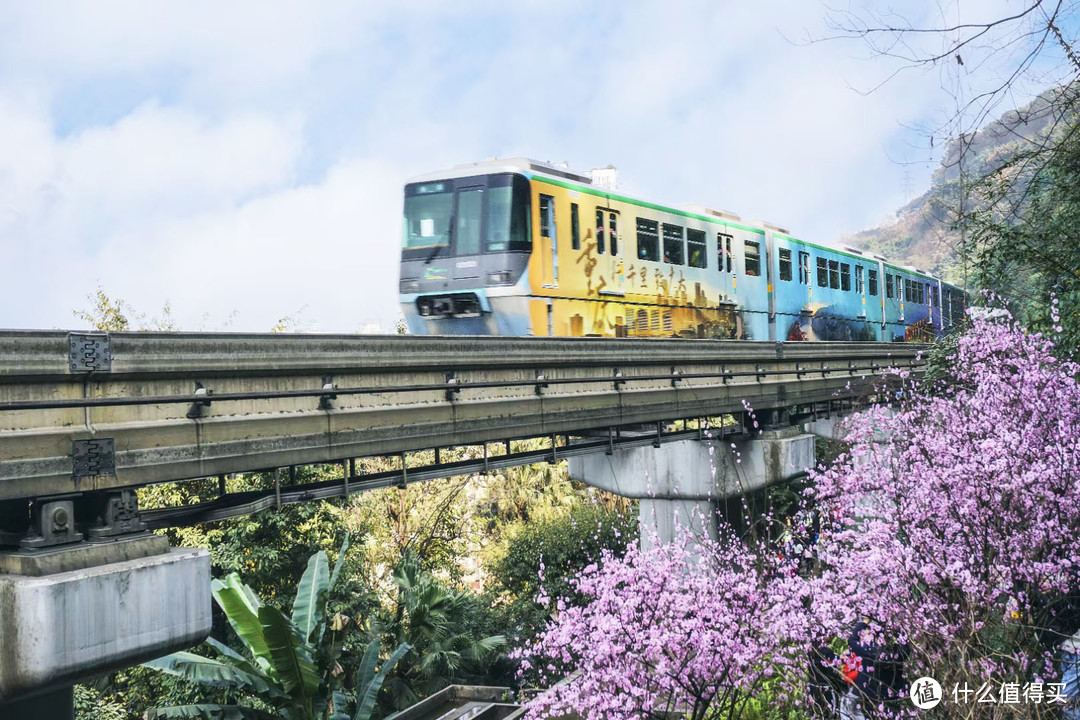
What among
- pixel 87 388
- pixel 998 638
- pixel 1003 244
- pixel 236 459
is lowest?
pixel 998 638

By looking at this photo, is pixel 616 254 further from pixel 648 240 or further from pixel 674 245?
pixel 674 245

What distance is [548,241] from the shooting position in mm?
15320

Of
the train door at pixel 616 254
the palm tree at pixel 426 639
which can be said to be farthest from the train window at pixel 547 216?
the palm tree at pixel 426 639

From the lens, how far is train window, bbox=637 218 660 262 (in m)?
18.0

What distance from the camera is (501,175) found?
14992 mm

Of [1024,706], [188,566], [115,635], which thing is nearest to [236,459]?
[188,566]

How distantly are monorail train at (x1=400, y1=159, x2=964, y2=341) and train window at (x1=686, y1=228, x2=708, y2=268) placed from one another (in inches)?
0.8

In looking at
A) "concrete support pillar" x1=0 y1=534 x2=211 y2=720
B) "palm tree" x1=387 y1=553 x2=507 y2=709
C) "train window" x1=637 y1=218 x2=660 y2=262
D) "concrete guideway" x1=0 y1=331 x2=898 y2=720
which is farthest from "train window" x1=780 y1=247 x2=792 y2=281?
"concrete support pillar" x1=0 y1=534 x2=211 y2=720

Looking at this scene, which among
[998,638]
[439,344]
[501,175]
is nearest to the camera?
[439,344]

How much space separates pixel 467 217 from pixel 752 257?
9.75 metres

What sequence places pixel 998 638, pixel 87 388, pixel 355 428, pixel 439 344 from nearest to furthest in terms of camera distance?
pixel 87 388 → pixel 355 428 → pixel 439 344 → pixel 998 638

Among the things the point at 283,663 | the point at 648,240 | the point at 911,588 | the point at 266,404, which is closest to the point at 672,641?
the point at 911,588

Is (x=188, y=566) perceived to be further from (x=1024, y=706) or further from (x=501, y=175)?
(x=501, y=175)

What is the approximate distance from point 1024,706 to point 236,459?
657cm
